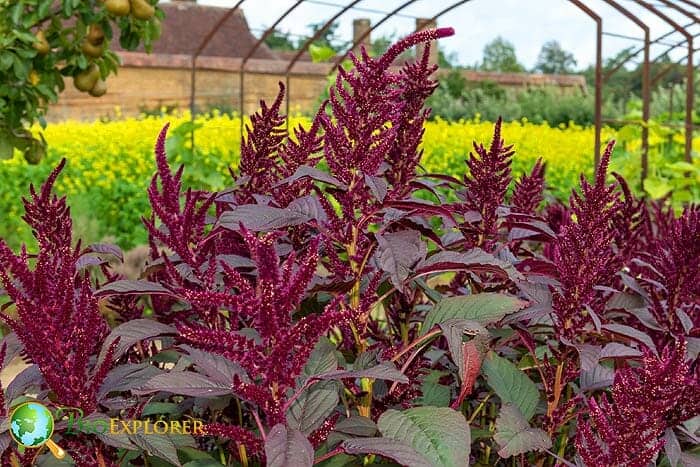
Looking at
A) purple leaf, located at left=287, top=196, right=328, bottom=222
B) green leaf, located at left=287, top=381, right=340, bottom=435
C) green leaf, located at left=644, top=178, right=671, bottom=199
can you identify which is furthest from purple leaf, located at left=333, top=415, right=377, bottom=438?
green leaf, located at left=644, top=178, right=671, bottom=199

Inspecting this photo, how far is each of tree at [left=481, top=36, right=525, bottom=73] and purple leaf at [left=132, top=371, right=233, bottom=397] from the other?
83.8ft

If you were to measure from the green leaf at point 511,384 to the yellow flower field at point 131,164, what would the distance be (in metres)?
4.09

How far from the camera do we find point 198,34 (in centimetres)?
2428

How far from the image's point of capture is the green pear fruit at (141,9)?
12.1 ft

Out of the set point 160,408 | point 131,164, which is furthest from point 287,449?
point 131,164

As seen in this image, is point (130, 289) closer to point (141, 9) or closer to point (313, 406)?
point (313, 406)

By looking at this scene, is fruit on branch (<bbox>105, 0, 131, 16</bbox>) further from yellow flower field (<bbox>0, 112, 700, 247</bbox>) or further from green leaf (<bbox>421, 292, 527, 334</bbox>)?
green leaf (<bbox>421, 292, 527, 334</bbox>)

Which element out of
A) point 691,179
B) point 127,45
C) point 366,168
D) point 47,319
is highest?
point 127,45

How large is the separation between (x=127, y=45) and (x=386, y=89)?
3083 mm

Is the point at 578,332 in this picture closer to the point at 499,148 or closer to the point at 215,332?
the point at 499,148

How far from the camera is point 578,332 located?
1.12m

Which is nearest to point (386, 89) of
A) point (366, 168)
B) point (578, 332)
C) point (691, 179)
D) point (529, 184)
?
point (366, 168)

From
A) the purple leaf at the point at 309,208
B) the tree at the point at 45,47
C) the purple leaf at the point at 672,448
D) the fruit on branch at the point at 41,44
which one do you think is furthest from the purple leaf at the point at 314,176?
the fruit on branch at the point at 41,44

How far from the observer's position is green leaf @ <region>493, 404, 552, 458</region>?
99 centimetres
